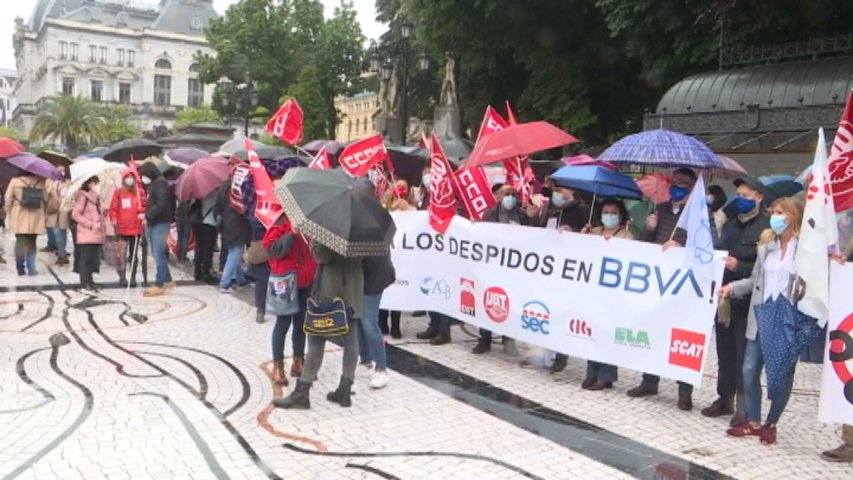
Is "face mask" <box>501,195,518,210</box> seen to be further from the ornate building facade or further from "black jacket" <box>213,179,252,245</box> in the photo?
the ornate building facade

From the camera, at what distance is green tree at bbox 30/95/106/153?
213 ft

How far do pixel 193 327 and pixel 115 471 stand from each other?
4.42m

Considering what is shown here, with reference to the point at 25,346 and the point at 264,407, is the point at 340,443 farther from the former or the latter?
the point at 25,346

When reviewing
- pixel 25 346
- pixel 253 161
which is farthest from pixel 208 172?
pixel 253 161

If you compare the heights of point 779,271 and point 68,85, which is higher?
point 68,85

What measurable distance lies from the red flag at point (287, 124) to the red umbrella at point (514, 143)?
283cm

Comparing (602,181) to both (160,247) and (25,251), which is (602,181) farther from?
(25,251)

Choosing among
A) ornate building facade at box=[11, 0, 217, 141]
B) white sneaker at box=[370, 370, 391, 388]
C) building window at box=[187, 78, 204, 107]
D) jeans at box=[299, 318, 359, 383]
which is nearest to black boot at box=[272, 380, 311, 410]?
jeans at box=[299, 318, 359, 383]

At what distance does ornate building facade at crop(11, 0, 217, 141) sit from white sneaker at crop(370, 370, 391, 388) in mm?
110725

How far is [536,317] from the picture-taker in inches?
295

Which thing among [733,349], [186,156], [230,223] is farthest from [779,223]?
[186,156]

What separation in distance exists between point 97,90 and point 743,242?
12013 cm

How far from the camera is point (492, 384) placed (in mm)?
7109

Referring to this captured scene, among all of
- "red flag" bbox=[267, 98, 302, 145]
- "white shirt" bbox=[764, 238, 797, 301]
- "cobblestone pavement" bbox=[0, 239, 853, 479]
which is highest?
"red flag" bbox=[267, 98, 302, 145]
